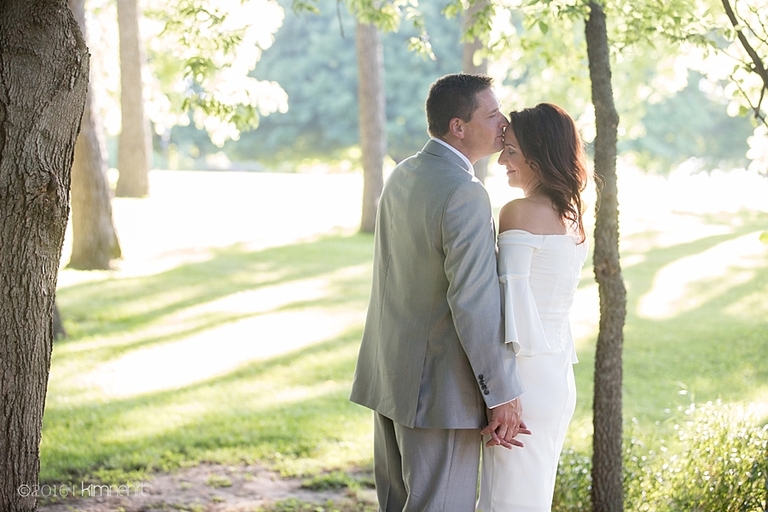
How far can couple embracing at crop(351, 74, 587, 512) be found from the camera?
3285 millimetres

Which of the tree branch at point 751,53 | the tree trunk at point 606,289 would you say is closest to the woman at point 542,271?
the tree trunk at point 606,289

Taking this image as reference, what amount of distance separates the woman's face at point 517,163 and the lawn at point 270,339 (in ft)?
7.14

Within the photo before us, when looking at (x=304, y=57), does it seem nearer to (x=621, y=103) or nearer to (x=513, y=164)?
(x=621, y=103)

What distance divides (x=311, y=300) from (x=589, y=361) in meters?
4.04

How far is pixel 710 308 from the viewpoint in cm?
1155

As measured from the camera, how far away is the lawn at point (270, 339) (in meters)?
6.21

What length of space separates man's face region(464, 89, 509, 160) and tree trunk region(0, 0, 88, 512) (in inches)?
60.4

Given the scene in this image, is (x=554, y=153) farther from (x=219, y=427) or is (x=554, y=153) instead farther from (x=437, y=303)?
(x=219, y=427)

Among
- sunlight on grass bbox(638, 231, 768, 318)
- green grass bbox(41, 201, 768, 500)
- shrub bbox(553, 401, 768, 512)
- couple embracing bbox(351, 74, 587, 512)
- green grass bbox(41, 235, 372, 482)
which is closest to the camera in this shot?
couple embracing bbox(351, 74, 587, 512)

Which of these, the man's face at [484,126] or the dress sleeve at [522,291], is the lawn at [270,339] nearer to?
the dress sleeve at [522,291]

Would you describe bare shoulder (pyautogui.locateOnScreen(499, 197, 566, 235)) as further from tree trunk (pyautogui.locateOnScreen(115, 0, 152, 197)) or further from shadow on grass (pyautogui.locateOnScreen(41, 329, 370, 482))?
tree trunk (pyautogui.locateOnScreen(115, 0, 152, 197))

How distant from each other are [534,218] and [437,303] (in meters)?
0.52

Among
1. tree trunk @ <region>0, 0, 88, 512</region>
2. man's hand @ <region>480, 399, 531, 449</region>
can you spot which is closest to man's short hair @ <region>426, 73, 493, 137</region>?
man's hand @ <region>480, 399, 531, 449</region>

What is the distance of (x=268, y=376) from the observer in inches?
322
